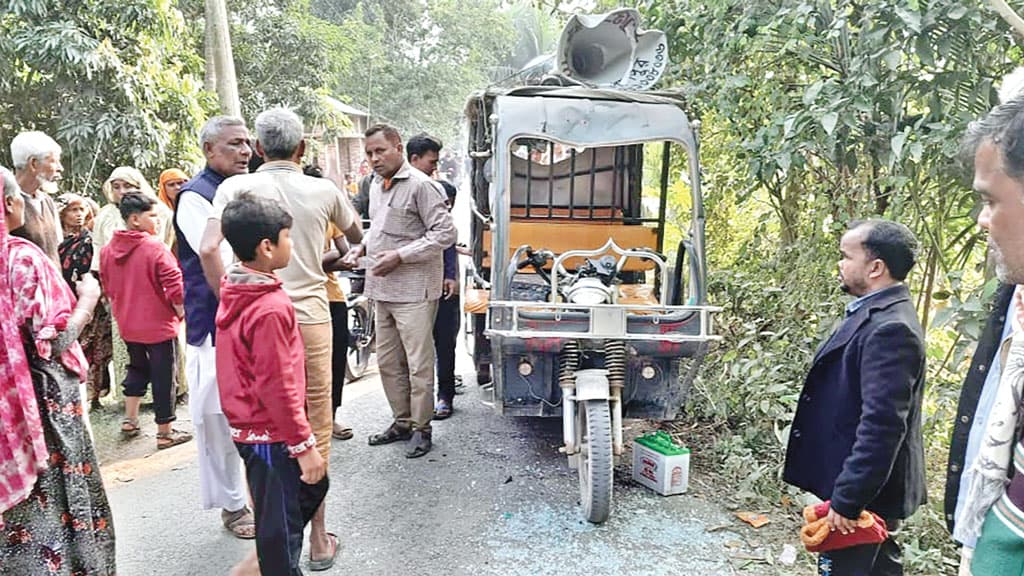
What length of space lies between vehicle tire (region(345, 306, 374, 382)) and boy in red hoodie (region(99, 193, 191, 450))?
1.68 metres

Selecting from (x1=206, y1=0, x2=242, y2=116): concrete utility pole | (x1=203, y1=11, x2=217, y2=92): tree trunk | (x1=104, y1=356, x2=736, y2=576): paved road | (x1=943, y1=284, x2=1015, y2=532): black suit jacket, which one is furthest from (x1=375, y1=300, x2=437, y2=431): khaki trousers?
(x1=203, y1=11, x2=217, y2=92): tree trunk

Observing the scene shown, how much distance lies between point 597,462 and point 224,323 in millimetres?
1843

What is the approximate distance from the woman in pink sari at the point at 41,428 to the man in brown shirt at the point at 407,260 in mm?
1852

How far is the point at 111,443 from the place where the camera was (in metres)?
4.39

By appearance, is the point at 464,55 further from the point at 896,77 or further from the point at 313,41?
the point at 896,77

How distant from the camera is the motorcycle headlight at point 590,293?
3639 millimetres

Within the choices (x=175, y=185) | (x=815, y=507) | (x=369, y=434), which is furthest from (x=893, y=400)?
(x=175, y=185)

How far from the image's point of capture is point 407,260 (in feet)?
13.1

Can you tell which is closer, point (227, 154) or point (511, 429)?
point (227, 154)

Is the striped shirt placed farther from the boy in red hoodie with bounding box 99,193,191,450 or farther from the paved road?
the boy in red hoodie with bounding box 99,193,191,450

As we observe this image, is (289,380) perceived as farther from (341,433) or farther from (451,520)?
(341,433)

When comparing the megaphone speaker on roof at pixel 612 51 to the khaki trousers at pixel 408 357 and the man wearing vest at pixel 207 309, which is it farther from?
the man wearing vest at pixel 207 309

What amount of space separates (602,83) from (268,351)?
3.14m

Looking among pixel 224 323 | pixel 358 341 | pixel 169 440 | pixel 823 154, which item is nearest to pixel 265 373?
pixel 224 323
